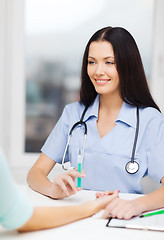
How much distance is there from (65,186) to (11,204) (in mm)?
510

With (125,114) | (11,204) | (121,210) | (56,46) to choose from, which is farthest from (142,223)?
(56,46)

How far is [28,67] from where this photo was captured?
2852 millimetres

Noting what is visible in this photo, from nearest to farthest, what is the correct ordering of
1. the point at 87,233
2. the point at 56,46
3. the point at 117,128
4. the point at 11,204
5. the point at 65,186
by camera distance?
the point at 11,204, the point at 87,233, the point at 65,186, the point at 117,128, the point at 56,46

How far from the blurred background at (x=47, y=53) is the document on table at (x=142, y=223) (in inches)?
65.7

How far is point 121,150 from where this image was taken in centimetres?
153

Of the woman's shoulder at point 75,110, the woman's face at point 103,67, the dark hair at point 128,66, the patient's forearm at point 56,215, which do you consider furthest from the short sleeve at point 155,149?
the patient's forearm at point 56,215

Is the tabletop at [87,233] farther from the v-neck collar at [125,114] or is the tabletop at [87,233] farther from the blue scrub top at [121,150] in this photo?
the v-neck collar at [125,114]

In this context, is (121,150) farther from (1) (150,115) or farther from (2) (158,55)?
(2) (158,55)

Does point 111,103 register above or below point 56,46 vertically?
below

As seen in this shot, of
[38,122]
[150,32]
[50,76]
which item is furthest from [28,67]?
[150,32]

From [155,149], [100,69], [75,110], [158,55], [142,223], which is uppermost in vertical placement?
[158,55]

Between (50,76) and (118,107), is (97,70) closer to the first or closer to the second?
(118,107)


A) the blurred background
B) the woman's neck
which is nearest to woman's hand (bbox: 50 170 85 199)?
the woman's neck

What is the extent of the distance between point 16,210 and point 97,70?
2.91 ft
